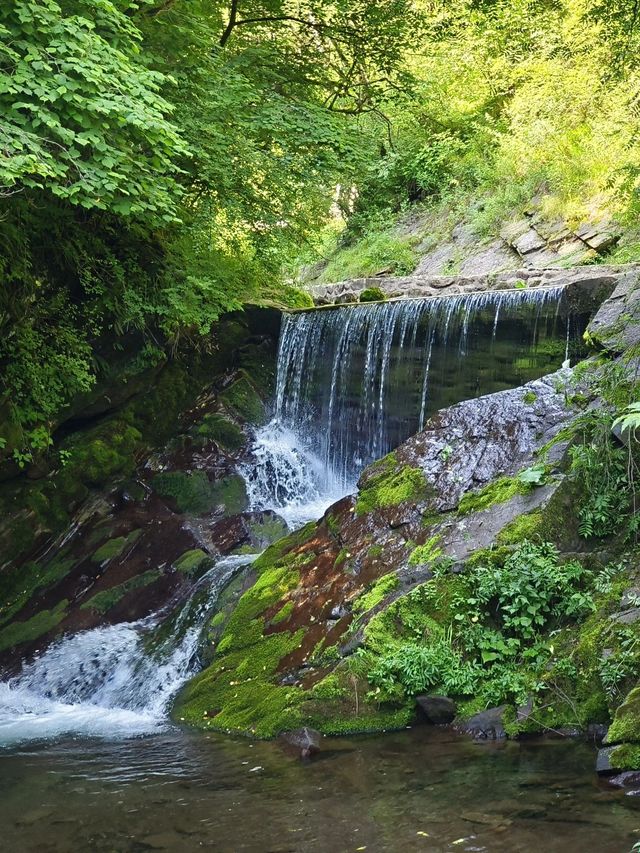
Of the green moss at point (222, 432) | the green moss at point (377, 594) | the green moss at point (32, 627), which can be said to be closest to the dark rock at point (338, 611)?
the green moss at point (377, 594)

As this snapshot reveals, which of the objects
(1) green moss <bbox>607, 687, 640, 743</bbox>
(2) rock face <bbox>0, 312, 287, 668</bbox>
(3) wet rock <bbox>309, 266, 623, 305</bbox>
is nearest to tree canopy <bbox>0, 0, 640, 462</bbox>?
(2) rock face <bbox>0, 312, 287, 668</bbox>

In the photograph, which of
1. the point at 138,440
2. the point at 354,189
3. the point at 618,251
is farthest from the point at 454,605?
the point at 354,189

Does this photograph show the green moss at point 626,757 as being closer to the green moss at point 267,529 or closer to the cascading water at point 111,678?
the cascading water at point 111,678

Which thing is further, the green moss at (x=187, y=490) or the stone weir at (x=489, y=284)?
the green moss at (x=187, y=490)

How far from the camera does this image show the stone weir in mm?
9234

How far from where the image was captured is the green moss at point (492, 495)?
6070 mm

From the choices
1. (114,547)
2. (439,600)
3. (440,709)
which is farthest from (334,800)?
(114,547)

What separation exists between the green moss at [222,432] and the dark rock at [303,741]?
Result: 271 inches

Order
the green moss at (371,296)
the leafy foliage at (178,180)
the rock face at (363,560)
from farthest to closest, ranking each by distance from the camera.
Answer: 1. the green moss at (371,296)
2. the leafy foliage at (178,180)
3. the rock face at (363,560)

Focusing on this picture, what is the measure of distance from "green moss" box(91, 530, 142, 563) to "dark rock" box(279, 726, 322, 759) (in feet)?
17.2

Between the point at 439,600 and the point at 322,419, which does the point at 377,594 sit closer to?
the point at 439,600

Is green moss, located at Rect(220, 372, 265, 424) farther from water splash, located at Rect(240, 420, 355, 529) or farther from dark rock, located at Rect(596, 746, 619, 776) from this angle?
dark rock, located at Rect(596, 746, 619, 776)

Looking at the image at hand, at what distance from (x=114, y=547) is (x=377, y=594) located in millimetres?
5076

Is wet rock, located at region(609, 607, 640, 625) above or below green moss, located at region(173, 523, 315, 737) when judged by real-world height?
above
